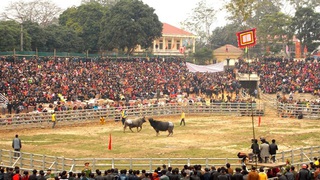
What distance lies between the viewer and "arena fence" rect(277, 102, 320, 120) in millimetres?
53812

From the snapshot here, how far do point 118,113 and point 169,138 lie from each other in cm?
1268

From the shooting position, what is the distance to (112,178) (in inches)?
835

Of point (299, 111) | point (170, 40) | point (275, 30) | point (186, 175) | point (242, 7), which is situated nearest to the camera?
point (186, 175)

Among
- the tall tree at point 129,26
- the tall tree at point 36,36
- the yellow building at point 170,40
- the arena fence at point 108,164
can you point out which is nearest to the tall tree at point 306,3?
the yellow building at point 170,40

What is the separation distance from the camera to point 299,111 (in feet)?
179

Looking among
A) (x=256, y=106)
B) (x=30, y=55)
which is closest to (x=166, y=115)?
(x=256, y=106)

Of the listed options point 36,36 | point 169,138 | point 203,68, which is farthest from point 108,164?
point 36,36

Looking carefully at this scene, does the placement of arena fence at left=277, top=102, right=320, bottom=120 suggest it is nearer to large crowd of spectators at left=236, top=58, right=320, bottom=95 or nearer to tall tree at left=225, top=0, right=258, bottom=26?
large crowd of spectators at left=236, top=58, right=320, bottom=95

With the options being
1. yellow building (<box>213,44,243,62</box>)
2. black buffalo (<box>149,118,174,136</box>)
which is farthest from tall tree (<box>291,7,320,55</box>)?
black buffalo (<box>149,118,174,136</box>)

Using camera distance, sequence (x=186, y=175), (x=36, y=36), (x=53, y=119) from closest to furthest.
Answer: (x=186, y=175)
(x=53, y=119)
(x=36, y=36)

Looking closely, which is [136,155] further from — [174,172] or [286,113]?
[286,113]

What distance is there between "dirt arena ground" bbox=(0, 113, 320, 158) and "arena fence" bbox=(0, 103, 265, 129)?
783 millimetres

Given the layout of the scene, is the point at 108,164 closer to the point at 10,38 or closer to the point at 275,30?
the point at 10,38

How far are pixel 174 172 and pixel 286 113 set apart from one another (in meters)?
35.7
